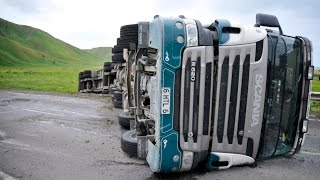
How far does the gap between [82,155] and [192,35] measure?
97.4 inches

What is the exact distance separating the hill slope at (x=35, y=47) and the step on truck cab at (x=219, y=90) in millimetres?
82350

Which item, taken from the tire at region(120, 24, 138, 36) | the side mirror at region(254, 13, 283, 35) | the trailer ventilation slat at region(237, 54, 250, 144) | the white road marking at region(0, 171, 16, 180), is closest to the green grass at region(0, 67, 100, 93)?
the tire at region(120, 24, 138, 36)

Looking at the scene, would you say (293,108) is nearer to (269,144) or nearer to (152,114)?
(269,144)

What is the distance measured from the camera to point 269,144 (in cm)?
421

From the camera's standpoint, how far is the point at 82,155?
17.0ft

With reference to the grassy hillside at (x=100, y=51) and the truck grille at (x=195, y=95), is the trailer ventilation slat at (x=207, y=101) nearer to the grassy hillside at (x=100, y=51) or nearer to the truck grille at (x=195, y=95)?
the truck grille at (x=195, y=95)

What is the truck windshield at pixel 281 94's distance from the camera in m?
4.07

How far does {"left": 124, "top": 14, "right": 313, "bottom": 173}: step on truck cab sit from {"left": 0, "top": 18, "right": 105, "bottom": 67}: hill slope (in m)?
82.3

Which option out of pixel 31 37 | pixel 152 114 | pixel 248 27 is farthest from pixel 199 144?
pixel 31 37

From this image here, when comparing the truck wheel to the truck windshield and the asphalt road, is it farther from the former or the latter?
the truck windshield

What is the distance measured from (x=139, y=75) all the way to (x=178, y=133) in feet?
4.26

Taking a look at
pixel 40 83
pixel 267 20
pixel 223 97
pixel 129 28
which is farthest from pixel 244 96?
pixel 40 83

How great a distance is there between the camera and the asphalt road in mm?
4266

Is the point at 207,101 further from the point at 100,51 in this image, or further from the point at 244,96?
the point at 100,51
